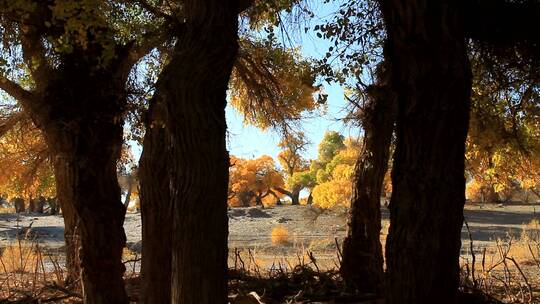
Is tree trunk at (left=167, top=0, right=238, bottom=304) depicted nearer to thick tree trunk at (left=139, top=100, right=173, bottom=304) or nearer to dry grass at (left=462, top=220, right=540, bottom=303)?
thick tree trunk at (left=139, top=100, right=173, bottom=304)

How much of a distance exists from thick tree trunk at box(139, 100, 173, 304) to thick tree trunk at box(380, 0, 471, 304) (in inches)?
119

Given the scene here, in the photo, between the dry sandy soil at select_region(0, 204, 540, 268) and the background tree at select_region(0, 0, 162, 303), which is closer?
the background tree at select_region(0, 0, 162, 303)

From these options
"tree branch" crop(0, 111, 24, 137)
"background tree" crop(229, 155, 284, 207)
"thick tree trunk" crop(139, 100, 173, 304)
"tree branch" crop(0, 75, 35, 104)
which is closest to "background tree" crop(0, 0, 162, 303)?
"tree branch" crop(0, 75, 35, 104)

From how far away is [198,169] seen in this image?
557cm

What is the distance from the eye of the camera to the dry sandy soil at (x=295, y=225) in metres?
32.0

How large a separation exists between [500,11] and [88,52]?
5.21 meters

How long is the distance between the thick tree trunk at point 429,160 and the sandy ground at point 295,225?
22790 mm

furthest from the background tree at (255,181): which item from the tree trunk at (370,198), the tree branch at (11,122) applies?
the tree trunk at (370,198)

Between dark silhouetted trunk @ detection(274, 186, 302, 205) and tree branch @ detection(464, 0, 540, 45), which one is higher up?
tree branch @ detection(464, 0, 540, 45)

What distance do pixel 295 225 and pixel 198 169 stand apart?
34558mm

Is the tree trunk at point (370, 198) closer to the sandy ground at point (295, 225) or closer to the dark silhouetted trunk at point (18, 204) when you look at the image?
the sandy ground at point (295, 225)

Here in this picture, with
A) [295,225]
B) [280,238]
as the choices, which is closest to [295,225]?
[295,225]

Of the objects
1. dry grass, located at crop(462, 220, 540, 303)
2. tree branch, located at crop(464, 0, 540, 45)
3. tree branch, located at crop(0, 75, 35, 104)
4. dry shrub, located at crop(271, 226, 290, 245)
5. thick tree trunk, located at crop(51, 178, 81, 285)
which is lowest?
dry shrub, located at crop(271, 226, 290, 245)

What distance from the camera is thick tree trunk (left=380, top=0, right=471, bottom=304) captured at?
4.89 m
